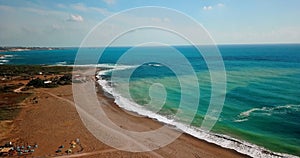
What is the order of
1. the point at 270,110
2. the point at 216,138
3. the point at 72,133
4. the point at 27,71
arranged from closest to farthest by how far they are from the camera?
the point at 216,138
the point at 72,133
the point at 270,110
the point at 27,71

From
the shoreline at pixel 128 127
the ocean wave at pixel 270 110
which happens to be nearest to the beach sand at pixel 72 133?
the shoreline at pixel 128 127

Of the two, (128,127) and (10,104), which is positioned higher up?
(10,104)

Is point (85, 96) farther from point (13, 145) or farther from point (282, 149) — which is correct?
point (282, 149)

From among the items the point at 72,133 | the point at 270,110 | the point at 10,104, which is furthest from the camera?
the point at 10,104

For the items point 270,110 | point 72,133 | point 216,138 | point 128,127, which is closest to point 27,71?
point 72,133

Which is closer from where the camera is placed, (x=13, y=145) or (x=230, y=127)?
(x=13, y=145)

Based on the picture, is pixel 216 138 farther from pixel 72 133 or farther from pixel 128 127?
pixel 72 133

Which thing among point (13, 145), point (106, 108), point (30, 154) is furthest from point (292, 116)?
point (13, 145)

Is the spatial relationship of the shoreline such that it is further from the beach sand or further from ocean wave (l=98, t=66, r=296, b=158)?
ocean wave (l=98, t=66, r=296, b=158)

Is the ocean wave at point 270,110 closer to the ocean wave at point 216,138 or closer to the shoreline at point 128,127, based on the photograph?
the ocean wave at point 216,138
